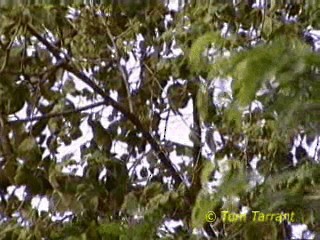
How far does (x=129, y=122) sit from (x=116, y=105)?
51 millimetres

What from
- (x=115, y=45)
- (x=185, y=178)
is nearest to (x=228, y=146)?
(x=185, y=178)

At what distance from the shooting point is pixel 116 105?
1.87m

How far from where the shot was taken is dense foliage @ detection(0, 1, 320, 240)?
5.04 ft

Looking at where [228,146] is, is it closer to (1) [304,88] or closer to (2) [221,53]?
(2) [221,53]

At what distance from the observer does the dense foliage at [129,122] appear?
1.54 metres

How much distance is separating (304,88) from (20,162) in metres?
0.90

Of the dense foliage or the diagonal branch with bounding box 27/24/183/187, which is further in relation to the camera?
the diagonal branch with bounding box 27/24/183/187

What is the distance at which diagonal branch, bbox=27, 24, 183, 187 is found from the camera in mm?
1833

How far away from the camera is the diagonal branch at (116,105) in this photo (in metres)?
1.83

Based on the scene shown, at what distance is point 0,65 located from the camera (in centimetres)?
187

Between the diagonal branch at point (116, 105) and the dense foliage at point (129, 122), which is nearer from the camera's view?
the dense foliage at point (129, 122)

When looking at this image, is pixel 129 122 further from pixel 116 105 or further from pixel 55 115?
pixel 55 115

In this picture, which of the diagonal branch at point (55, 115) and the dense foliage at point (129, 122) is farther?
the diagonal branch at point (55, 115)

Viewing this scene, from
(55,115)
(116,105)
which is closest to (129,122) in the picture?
(116,105)
